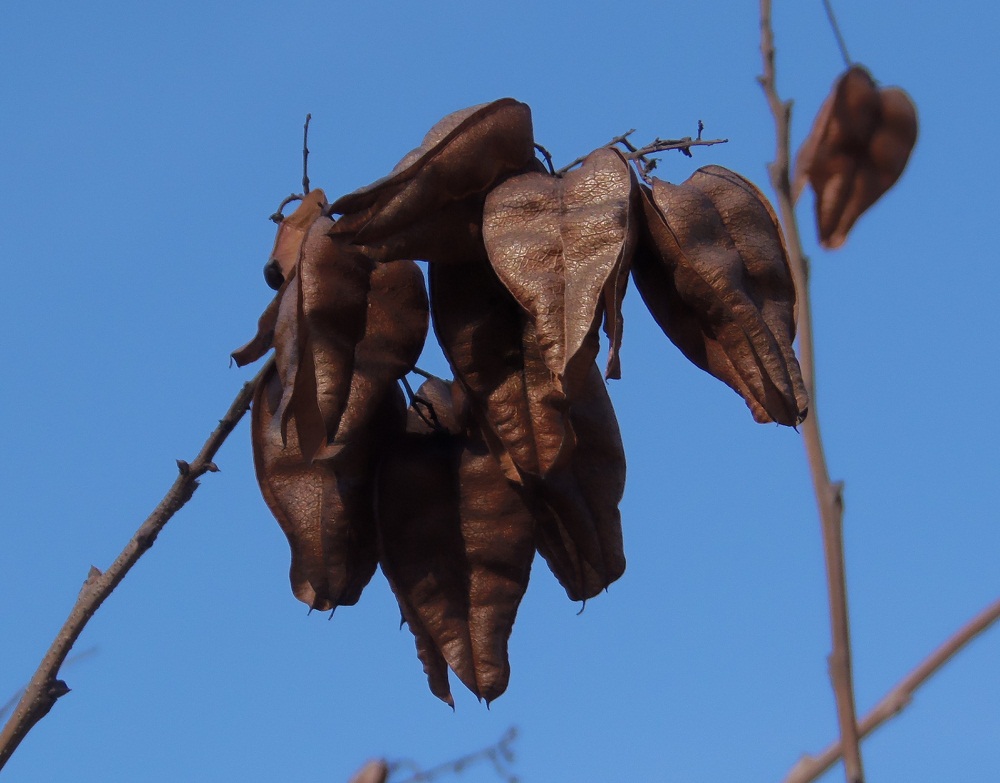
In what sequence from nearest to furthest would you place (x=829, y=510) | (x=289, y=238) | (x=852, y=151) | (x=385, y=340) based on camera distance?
(x=829, y=510)
(x=852, y=151)
(x=385, y=340)
(x=289, y=238)

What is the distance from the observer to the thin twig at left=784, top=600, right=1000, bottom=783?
888 mm

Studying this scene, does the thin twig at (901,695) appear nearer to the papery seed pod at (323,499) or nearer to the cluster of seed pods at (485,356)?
the cluster of seed pods at (485,356)

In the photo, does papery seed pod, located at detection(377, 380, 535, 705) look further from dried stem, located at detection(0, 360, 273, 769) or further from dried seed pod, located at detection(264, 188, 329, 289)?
dried seed pod, located at detection(264, 188, 329, 289)

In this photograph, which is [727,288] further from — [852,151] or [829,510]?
[829,510]

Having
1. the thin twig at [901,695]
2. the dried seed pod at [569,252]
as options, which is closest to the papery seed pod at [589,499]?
the dried seed pod at [569,252]

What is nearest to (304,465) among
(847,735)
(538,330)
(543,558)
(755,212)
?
(543,558)

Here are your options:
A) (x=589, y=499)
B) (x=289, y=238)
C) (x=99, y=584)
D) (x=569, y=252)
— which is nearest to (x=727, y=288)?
(x=569, y=252)

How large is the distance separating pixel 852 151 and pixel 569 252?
1.28 feet

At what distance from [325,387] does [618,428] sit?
411mm

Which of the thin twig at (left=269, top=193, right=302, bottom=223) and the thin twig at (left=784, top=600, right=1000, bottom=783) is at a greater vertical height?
the thin twig at (left=269, top=193, right=302, bottom=223)

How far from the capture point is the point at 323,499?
77.7 inches

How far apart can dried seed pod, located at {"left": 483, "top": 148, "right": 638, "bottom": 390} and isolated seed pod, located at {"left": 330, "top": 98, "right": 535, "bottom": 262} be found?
0.16 feet

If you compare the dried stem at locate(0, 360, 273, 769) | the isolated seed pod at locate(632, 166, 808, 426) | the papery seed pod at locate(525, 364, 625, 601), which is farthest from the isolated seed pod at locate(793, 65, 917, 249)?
the dried stem at locate(0, 360, 273, 769)

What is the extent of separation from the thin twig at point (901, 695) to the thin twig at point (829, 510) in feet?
0.17
